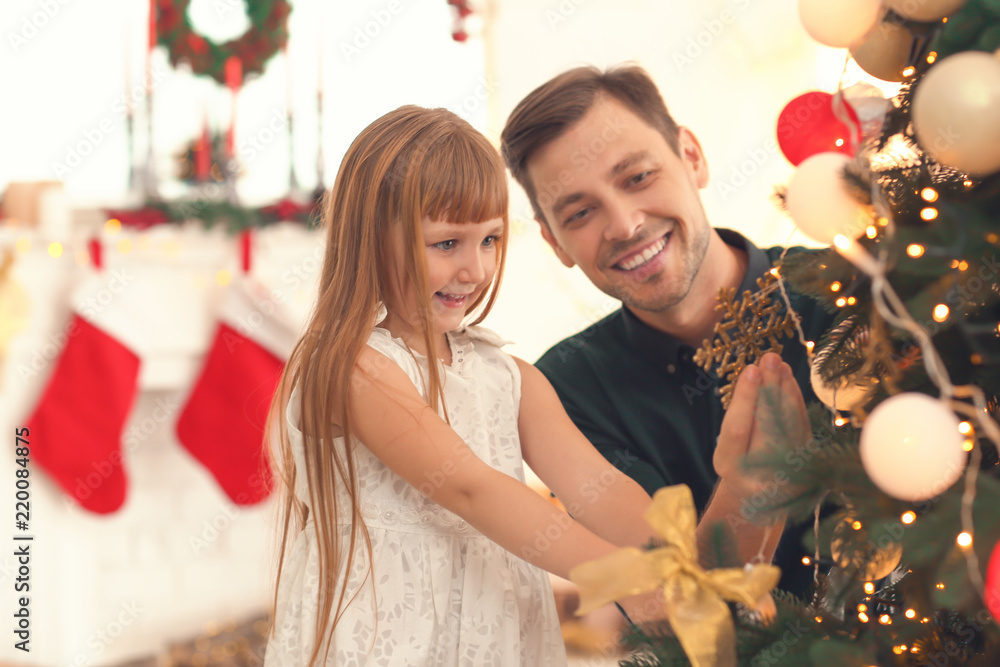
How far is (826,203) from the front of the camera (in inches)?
22.5

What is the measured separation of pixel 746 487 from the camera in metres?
0.86

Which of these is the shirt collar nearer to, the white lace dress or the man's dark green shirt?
the man's dark green shirt

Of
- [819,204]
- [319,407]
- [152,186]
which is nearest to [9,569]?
[152,186]

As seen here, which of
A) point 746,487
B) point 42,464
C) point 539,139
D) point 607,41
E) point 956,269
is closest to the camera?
point 956,269

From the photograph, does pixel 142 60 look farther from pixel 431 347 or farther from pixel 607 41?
pixel 431 347

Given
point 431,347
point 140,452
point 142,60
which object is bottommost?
point 140,452

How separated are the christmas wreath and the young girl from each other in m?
1.50

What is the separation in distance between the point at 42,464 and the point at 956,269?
2128mm

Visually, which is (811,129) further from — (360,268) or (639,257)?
(639,257)

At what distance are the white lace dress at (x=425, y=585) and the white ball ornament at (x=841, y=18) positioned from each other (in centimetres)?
53

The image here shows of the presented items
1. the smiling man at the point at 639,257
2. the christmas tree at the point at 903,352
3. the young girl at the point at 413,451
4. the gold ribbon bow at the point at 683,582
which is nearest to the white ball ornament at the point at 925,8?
the christmas tree at the point at 903,352

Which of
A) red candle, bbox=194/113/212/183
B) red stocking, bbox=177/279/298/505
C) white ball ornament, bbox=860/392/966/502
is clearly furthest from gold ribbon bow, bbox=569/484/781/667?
red candle, bbox=194/113/212/183

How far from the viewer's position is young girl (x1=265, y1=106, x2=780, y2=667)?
33.8 inches

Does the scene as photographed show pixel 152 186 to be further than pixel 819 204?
Yes
